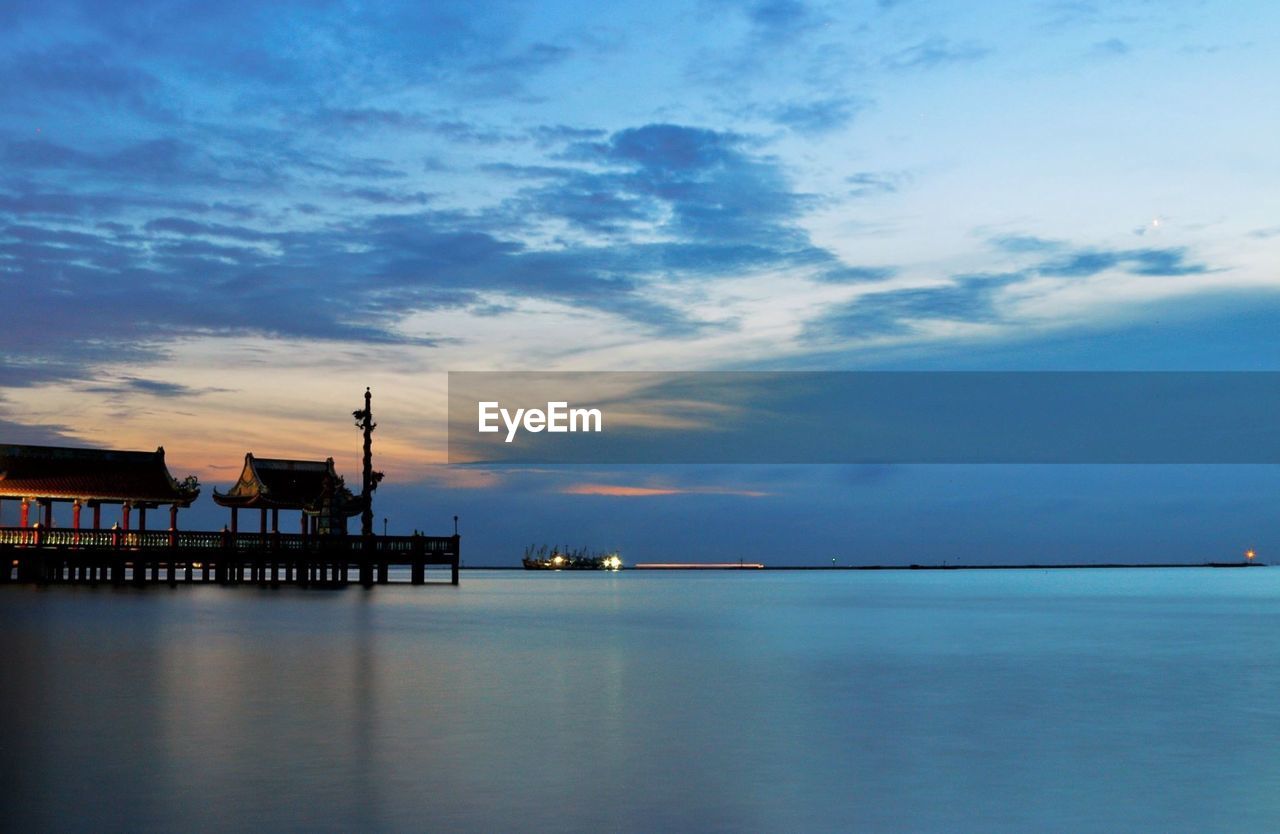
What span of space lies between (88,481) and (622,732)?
211 feet

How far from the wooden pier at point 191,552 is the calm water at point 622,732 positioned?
29903 mm

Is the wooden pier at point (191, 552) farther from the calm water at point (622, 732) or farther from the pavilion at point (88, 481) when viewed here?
the calm water at point (622, 732)

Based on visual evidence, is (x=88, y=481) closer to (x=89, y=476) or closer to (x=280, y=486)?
(x=89, y=476)

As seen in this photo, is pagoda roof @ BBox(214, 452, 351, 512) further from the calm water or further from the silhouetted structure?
the calm water

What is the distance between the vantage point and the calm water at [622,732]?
50.0ft

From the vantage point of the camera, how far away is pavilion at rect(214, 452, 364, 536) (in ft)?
281

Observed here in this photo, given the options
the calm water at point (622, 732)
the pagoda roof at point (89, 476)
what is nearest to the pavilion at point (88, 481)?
the pagoda roof at point (89, 476)

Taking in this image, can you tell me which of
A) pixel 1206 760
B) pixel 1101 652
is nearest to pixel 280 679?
pixel 1206 760

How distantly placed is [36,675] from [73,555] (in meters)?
47.8

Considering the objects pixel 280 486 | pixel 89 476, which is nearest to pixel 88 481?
pixel 89 476

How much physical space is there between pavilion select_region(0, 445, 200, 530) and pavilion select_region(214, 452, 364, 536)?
4670mm

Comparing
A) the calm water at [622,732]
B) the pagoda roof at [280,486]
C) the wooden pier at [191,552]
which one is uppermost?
the pagoda roof at [280,486]

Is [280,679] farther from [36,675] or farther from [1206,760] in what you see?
[1206,760]

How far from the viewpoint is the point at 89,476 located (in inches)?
3059
